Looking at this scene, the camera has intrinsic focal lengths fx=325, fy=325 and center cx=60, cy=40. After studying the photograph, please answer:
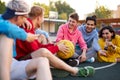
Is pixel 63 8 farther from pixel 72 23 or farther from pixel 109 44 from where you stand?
pixel 109 44

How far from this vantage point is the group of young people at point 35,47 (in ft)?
8.96

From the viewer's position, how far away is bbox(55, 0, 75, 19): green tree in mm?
57966

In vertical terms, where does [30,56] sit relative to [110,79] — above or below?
above

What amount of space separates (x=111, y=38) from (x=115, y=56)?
32 centimetres

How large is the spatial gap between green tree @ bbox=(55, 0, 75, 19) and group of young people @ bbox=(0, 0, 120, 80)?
51.8 meters

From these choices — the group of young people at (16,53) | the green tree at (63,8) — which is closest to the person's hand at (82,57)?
the group of young people at (16,53)

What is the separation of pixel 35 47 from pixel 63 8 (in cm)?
5619

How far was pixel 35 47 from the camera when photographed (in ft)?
11.5

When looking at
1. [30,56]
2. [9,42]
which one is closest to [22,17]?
[9,42]

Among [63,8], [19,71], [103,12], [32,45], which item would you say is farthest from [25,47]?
[63,8]

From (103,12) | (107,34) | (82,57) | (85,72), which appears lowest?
(103,12)

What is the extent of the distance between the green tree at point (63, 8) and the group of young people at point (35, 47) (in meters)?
51.8

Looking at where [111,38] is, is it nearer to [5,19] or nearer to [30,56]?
[30,56]

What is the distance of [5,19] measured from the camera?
117 inches
